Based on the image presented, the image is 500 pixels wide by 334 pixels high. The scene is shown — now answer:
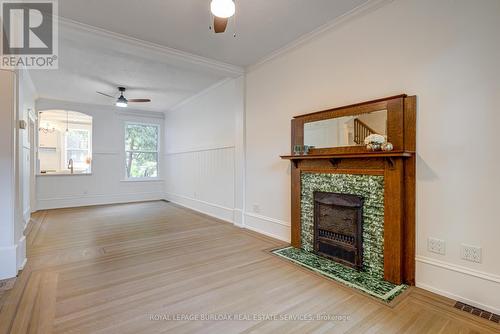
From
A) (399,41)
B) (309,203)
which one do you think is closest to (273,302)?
(309,203)

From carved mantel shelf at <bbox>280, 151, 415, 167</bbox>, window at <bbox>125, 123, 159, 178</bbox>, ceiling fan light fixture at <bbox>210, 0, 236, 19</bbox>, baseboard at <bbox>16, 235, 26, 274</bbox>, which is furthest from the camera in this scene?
window at <bbox>125, 123, 159, 178</bbox>

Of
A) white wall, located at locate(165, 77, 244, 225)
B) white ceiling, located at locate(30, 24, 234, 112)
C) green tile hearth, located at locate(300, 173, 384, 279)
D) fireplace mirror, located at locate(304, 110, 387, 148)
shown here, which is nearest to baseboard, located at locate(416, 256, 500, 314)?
green tile hearth, located at locate(300, 173, 384, 279)

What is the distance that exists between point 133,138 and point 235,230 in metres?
5.01

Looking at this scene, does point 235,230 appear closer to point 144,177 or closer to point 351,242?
point 351,242

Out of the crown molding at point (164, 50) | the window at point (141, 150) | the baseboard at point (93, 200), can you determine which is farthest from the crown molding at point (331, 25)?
the baseboard at point (93, 200)

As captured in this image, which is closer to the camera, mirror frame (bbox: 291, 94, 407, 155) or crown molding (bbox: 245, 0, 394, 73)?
A: mirror frame (bbox: 291, 94, 407, 155)

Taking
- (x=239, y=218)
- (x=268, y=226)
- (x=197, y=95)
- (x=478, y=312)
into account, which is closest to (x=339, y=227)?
(x=478, y=312)

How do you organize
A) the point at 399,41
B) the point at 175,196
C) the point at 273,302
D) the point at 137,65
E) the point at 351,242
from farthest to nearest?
the point at 175,196 < the point at 137,65 < the point at 351,242 < the point at 399,41 < the point at 273,302

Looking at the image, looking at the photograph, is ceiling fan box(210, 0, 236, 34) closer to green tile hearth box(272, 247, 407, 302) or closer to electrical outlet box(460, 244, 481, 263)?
green tile hearth box(272, 247, 407, 302)

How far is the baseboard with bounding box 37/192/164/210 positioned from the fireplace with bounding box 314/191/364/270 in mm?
6049

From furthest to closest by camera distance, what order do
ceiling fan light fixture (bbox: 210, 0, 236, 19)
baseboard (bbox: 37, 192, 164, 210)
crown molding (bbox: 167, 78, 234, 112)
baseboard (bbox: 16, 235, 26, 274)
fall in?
1. baseboard (bbox: 37, 192, 164, 210)
2. crown molding (bbox: 167, 78, 234, 112)
3. baseboard (bbox: 16, 235, 26, 274)
4. ceiling fan light fixture (bbox: 210, 0, 236, 19)

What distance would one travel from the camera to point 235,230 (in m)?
4.25

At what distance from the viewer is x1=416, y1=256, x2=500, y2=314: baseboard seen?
6.22ft

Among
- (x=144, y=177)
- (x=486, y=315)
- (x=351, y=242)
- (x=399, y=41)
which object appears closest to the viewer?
(x=486, y=315)
